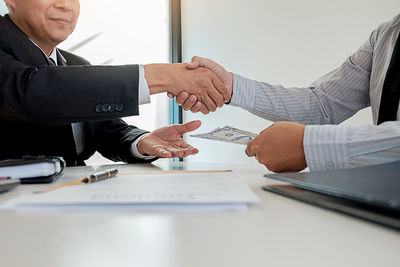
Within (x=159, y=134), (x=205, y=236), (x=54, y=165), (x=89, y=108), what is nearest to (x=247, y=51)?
(x=159, y=134)

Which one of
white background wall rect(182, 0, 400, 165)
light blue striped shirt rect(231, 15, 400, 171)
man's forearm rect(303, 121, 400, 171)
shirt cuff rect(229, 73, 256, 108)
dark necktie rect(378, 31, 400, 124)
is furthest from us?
white background wall rect(182, 0, 400, 165)

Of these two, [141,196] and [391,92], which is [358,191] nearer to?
[141,196]

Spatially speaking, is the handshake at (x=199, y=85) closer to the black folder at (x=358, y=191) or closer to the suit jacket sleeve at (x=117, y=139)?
the suit jacket sleeve at (x=117, y=139)

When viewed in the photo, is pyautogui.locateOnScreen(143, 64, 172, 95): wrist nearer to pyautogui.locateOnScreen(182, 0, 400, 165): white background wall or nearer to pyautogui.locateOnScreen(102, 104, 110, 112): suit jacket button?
pyautogui.locateOnScreen(102, 104, 110, 112): suit jacket button

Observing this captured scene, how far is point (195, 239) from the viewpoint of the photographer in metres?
0.32

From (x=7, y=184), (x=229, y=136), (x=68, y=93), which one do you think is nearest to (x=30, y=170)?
(x=7, y=184)

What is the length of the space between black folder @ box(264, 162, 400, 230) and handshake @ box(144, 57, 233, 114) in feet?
2.40

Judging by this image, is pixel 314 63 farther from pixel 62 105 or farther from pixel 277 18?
pixel 62 105

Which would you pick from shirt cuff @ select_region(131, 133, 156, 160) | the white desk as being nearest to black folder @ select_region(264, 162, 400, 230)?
the white desk

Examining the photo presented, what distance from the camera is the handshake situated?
1.21 m

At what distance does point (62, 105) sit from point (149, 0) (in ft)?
7.33

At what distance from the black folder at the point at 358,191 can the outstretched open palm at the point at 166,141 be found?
608mm

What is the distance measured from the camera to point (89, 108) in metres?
0.88

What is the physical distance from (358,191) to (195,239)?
0.63ft
